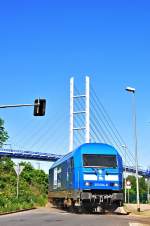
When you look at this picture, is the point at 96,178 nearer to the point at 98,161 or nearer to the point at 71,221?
the point at 98,161

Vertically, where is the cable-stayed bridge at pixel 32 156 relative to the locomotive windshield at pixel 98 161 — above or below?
above

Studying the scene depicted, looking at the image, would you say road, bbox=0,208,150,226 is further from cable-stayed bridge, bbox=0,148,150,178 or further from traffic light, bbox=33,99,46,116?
cable-stayed bridge, bbox=0,148,150,178

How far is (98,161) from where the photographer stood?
29.2 metres

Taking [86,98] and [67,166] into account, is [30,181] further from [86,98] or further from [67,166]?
[67,166]

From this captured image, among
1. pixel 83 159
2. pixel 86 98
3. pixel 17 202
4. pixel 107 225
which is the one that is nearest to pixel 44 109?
pixel 83 159

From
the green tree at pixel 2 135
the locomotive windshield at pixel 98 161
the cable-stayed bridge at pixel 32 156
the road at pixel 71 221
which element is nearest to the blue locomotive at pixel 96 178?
the locomotive windshield at pixel 98 161

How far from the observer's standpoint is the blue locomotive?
2852 cm

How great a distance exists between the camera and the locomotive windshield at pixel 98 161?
29.0 meters

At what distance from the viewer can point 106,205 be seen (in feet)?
95.8

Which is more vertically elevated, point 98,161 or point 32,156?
point 32,156

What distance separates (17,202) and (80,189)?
10.0 m

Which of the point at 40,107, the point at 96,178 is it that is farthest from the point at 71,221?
the point at 40,107

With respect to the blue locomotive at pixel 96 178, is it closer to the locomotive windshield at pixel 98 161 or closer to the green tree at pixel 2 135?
the locomotive windshield at pixel 98 161

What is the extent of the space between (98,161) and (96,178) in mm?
1048
